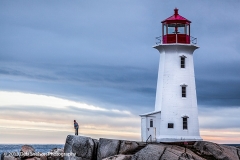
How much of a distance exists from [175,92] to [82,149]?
9.67 meters

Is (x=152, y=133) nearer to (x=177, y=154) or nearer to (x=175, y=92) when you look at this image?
(x=175, y=92)

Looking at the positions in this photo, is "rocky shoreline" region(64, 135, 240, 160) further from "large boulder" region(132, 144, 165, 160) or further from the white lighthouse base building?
the white lighthouse base building

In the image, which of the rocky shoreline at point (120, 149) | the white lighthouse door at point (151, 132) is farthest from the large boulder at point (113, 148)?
the white lighthouse door at point (151, 132)

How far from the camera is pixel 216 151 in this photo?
38125mm

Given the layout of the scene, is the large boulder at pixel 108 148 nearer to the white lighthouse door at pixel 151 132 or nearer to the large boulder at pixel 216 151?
the large boulder at pixel 216 151

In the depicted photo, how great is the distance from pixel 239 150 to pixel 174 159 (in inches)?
280

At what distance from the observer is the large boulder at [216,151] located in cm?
3788

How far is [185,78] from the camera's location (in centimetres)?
4438

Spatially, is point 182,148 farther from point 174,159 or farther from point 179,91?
point 179,91

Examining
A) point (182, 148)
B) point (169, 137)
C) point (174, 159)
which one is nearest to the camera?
point (174, 159)

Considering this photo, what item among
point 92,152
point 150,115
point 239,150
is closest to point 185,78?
point 150,115

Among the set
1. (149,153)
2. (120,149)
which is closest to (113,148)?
(120,149)

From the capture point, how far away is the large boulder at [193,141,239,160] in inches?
1491

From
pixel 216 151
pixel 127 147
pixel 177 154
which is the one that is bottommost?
pixel 177 154
